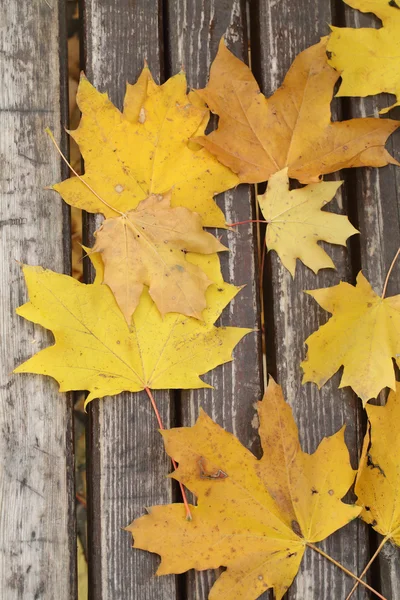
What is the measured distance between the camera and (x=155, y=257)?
4.11 feet

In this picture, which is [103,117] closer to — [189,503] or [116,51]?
[116,51]

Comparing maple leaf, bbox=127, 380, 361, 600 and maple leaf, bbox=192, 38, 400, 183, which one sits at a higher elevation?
maple leaf, bbox=192, 38, 400, 183

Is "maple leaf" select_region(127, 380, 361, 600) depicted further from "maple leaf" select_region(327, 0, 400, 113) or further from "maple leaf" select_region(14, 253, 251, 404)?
"maple leaf" select_region(327, 0, 400, 113)

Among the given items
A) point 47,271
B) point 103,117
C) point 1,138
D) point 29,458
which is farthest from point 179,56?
point 29,458

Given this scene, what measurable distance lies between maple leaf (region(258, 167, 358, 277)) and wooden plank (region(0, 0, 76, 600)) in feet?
1.47

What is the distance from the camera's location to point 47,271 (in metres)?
1.26

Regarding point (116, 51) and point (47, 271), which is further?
point (116, 51)

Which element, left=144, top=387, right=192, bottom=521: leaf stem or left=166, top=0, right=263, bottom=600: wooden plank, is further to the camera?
left=166, top=0, right=263, bottom=600: wooden plank

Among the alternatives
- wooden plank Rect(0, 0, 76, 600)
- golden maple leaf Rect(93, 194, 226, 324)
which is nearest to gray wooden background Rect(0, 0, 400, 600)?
wooden plank Rect(0, 0, 76, 600)

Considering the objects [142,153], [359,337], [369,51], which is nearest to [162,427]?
[359,337]

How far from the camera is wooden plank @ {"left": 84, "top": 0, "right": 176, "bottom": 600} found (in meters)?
1.29

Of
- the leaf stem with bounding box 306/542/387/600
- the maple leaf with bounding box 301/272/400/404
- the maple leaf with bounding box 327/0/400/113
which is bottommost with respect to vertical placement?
the leaf stem with bounding box 306/542/387/600

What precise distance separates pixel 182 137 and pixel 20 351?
561 millimetres

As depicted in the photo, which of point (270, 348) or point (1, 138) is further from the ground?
point (1, 138)
